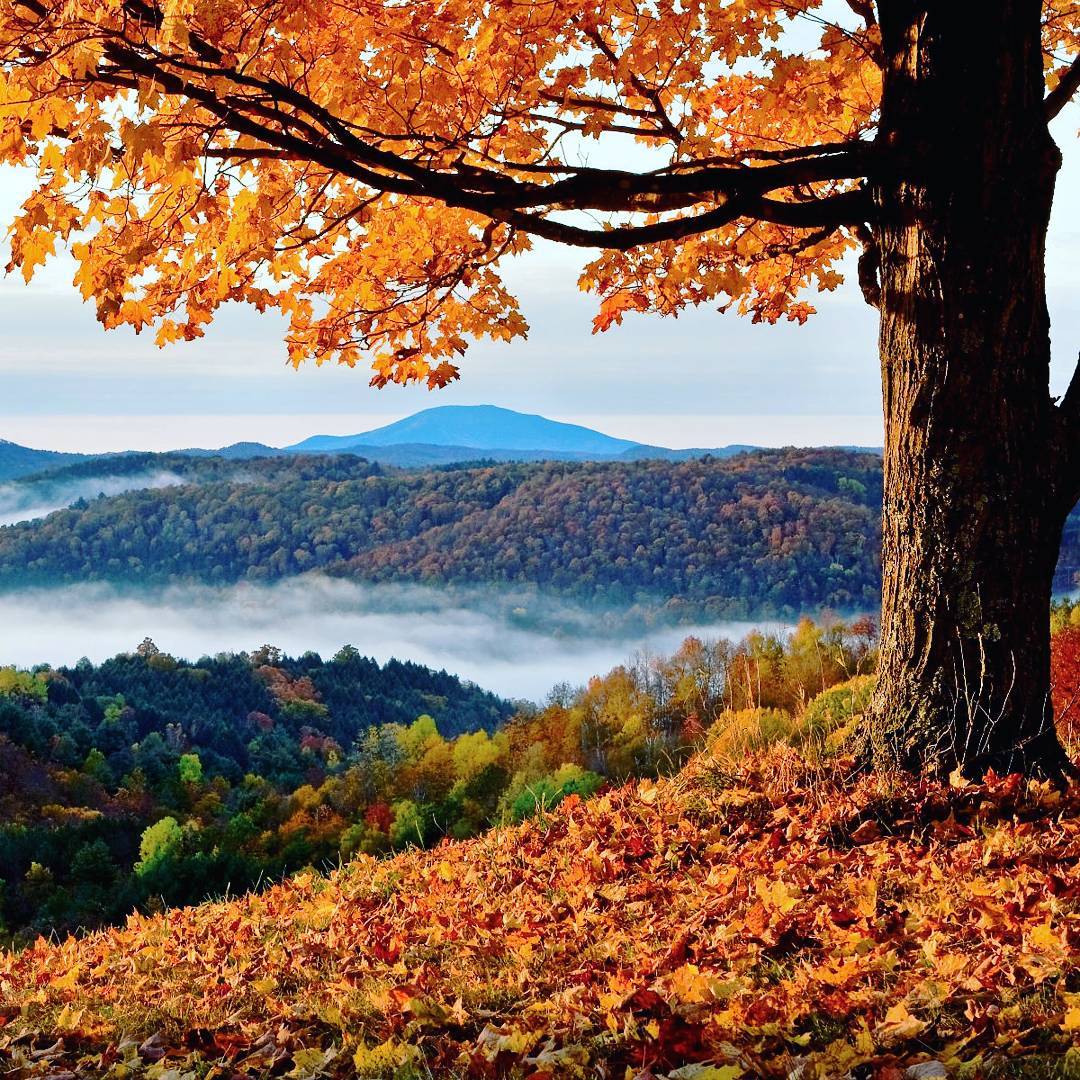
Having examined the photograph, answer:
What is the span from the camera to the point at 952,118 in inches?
199

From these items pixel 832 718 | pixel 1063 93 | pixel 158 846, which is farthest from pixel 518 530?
pixel 1063 93

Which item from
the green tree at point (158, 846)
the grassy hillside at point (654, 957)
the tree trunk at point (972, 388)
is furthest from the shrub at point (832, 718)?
the green tree at point (158, 846)

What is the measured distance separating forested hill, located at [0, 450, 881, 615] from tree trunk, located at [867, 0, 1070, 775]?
92.5 feet

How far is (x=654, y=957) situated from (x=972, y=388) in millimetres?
2895

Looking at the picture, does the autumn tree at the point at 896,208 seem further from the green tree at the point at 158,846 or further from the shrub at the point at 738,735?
the green tree at the point at 158,846

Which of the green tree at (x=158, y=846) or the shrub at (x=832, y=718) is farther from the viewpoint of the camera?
the green tree at (x=158, y=846)

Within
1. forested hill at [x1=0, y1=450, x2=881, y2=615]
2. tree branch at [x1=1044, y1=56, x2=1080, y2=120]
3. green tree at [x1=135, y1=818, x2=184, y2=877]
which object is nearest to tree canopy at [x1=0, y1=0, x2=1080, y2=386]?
tree branch at [x1=1044, y1=56, x2=1080, y2=120]

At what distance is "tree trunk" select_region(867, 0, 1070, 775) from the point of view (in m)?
5.01

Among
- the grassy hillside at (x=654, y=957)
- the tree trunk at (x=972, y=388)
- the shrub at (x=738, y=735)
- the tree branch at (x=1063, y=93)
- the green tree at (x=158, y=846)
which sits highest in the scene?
the tree branch at (x=1063, y=93)

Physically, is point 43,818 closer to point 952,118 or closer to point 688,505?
point 688,505

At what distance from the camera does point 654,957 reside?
3.78 metres

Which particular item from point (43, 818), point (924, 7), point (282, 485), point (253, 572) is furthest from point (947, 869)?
point (253, 572)

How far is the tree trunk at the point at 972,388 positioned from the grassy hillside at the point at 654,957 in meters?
0.49

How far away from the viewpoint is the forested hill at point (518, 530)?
189 ft
